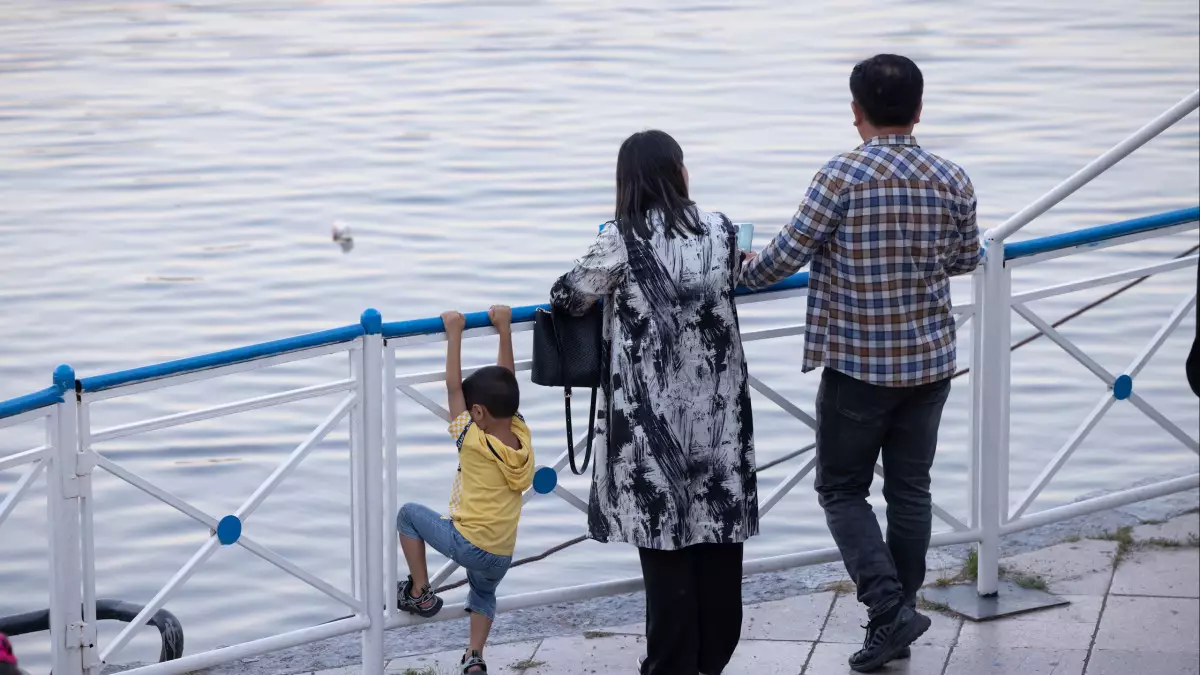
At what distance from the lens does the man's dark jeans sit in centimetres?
402

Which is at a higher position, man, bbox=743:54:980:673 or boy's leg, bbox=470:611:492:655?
man, bbox=743:54:980:673

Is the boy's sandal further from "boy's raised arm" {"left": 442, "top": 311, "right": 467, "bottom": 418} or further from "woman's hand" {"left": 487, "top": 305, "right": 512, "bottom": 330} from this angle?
"woman's hand" {"left": 487, "top": 305, "right": 512, "bottom": 330}

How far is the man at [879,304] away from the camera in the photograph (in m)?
3.83

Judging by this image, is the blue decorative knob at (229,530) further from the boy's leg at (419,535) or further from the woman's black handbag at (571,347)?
the woman's black handbag at (571,347)

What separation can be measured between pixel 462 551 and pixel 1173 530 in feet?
8.55

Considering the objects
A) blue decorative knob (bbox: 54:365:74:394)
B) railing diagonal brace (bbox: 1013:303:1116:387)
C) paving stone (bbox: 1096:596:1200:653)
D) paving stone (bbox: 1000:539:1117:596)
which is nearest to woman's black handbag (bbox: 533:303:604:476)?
blue decorative knob (bbox: 54:365:74:394)

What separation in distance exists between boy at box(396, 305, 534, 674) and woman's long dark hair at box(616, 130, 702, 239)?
49 centimetres

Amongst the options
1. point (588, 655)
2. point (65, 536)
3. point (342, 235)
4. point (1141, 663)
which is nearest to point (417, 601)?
point (588, 655)

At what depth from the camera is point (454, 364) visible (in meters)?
3.96

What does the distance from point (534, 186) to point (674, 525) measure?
32.4 feet

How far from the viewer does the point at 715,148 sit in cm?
1448

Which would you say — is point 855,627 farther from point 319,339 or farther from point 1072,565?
point 319,339

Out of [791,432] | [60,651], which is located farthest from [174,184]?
[60,651]

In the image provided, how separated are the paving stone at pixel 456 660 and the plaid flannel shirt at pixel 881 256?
4.03ft
